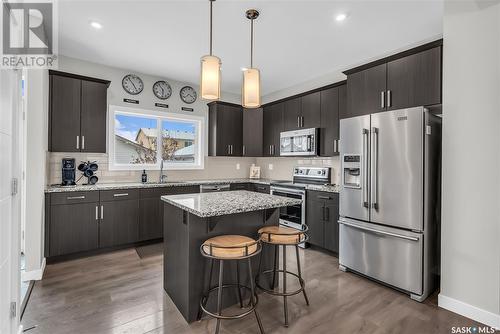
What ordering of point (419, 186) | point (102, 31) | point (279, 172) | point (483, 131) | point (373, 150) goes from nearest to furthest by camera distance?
point (483, 131) → point (419, 186) → point (373, 150) → point (102, 31) → point (279, 172)

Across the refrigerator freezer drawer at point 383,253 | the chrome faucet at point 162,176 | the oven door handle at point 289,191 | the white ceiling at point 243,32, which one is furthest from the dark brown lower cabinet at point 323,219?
the chrome faucet at point 162,176

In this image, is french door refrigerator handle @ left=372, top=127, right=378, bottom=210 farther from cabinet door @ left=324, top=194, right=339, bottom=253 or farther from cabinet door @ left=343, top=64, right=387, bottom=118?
cabinet door @ left=324, top=194, right=339, bottom=253

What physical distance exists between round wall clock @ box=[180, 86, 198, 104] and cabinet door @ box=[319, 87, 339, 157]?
252cm

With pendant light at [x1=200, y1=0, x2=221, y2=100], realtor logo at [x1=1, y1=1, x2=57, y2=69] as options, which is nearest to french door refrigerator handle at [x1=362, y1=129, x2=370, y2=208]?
pendant light at [x1=200, y1=0, x2=221, y2=100]

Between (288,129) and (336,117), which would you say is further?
(288,129)

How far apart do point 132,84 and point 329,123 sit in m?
3.39

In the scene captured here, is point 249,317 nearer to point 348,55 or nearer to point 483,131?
point 483,131

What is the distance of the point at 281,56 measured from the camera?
12.3 feet

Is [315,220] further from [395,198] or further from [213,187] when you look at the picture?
[213,187]

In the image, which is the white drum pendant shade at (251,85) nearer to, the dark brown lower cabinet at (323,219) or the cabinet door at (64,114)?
the dark brown lower cabinet at (323,219)

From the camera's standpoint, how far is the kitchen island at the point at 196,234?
82.6 inches

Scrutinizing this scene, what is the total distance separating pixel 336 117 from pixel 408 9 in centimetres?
160

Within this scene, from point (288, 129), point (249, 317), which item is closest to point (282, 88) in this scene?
point (288, 129)

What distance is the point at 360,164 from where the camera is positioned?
2977 millimetres
